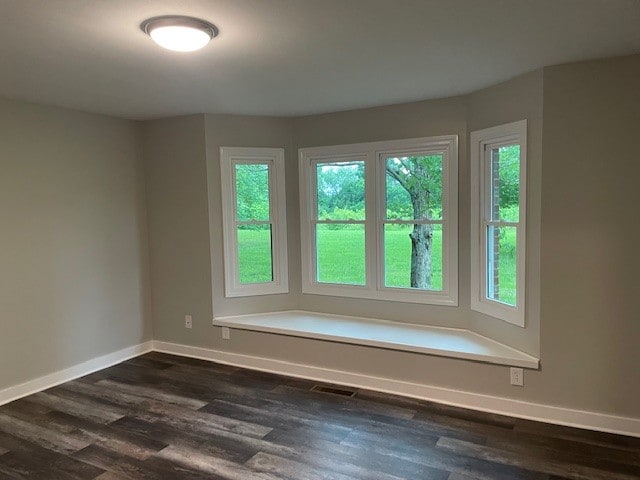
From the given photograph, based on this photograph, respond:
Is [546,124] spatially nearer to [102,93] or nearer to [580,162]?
[580,162]

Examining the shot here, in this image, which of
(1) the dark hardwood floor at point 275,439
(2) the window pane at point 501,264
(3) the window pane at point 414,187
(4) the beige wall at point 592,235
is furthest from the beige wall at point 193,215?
(4) the beige wall at point 592,235

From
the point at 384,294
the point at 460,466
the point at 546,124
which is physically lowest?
the point at 460,466

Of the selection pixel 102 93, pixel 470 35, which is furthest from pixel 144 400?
pixel 470 35

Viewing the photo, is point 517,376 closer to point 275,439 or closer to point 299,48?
point 275,439

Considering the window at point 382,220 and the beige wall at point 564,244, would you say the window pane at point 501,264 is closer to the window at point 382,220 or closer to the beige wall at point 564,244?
the beige wall at point 564,244

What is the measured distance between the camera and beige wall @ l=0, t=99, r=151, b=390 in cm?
354

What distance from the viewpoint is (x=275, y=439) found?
2.93 meters

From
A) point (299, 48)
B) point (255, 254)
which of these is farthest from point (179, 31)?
point (255, 254)

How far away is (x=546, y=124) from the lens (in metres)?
2.93

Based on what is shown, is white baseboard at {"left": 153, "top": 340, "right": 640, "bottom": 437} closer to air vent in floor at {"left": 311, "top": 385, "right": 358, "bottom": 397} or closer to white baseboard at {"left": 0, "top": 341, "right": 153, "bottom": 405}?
air vent in floor at {"left": 311, "top": 385, "right": 358, "bottom": 397}

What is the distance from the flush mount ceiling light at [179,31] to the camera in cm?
208

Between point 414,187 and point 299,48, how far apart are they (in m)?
1.89

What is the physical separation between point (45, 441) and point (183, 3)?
2.73 meters

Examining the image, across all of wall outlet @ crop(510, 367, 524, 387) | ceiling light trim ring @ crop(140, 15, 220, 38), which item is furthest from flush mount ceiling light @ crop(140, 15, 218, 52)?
wall outlet @ crop(510, 367, 524, 387)
